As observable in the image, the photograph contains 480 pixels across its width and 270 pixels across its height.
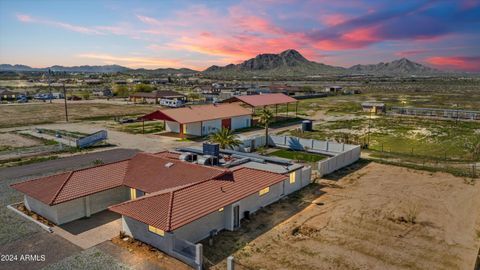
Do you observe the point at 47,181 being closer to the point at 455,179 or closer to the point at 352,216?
the point at 352,216

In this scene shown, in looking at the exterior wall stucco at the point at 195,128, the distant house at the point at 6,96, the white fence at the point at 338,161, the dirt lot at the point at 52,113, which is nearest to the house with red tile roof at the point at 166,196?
the white fence at the point at 338,161

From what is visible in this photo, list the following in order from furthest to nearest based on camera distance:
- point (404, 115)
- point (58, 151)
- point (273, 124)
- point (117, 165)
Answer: point (404, 115), point (273, 124), point (58, 151), point (117, 165)

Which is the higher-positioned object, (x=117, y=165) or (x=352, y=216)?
(x=117, y=165)

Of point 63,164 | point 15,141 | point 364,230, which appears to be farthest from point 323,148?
point 15,141

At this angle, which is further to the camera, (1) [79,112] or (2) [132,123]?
(1) [79,112]

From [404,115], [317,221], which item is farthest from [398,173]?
[404,115]

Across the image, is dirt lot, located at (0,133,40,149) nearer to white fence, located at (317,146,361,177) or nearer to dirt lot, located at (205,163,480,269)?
dirt lot, located at (205,163,480,269)

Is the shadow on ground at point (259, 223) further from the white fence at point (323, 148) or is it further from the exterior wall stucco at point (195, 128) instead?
the exterior wall stucco at point (195, 128)
